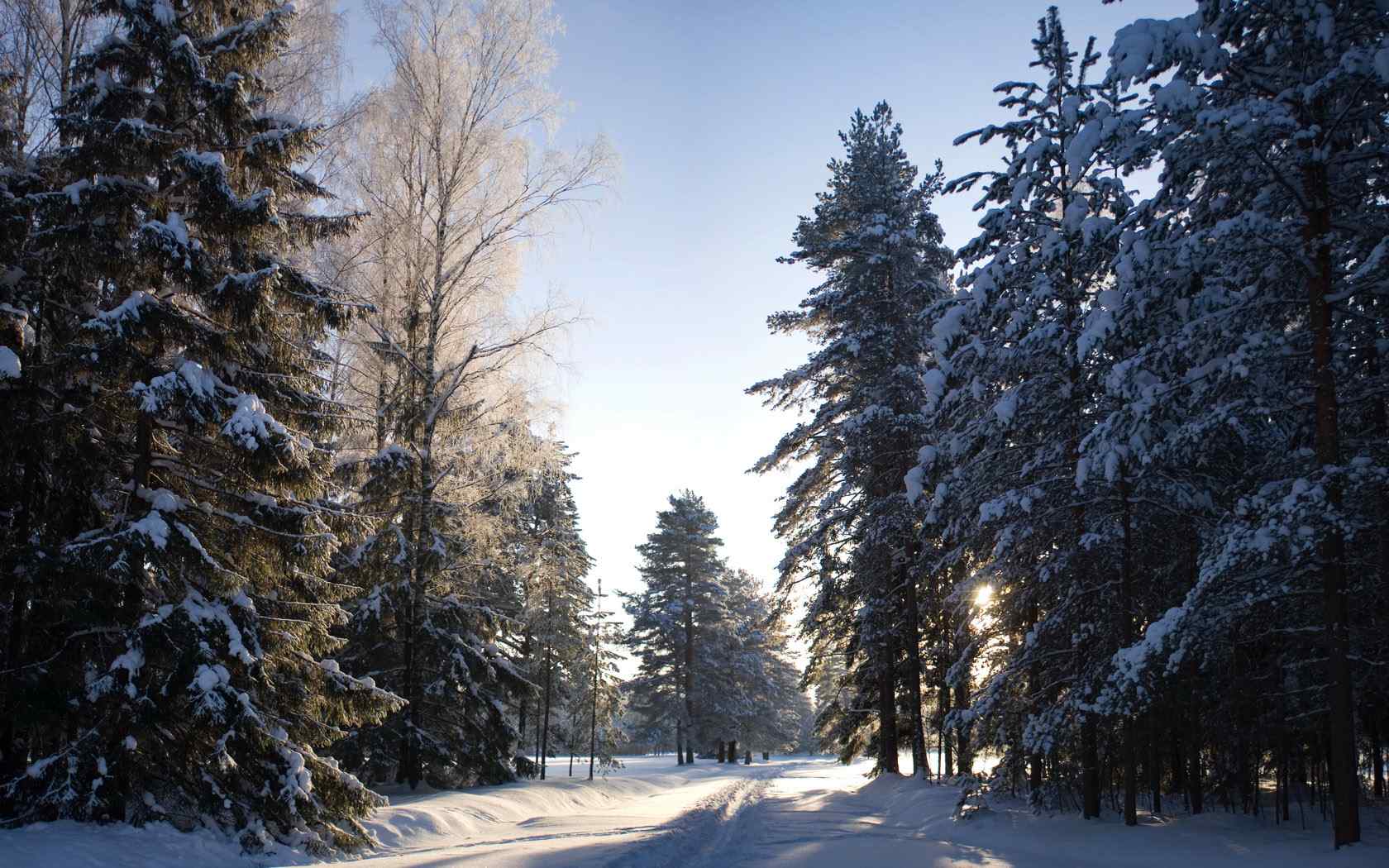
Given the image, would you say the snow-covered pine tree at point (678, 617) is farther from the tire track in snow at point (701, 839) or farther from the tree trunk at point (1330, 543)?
the tree trunk at point (1330, 543)

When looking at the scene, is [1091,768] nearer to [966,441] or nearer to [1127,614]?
[1127,614]

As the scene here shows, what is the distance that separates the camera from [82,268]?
9.17m

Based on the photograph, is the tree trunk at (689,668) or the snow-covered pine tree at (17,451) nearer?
the snow-covered pine tree at (17,451)

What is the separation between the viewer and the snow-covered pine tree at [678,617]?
46312 millimetres

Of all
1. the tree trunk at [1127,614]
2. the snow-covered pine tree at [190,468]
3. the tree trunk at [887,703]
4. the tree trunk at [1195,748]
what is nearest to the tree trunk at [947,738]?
the tree trunk at [887,703]

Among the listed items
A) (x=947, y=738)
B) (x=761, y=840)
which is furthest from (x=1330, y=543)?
(x=947, y=738)

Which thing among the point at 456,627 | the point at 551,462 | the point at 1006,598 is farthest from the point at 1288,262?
the point at 456,627

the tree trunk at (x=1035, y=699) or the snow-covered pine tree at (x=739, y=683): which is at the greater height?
the tree trunk at (x=1035, y=699)

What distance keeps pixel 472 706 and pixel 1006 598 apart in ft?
42.5

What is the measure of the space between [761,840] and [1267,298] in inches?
401

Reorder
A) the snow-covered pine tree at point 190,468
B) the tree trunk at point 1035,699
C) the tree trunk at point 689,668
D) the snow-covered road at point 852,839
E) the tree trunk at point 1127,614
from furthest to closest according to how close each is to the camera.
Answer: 1. the tree trunk at point 689,668
2. the tree trunk at point 1035,699
3. the tree trunk at point 1127,614
4. the snow-covered road at point 852,839
5. the snow-covered pine tree at point 190,468

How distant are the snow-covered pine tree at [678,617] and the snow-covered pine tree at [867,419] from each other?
79.2 feet

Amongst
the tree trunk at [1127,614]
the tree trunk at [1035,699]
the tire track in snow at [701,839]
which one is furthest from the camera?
the tree trunk at [1035,699]

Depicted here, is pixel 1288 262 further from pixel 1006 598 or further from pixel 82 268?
pixel 82 268
